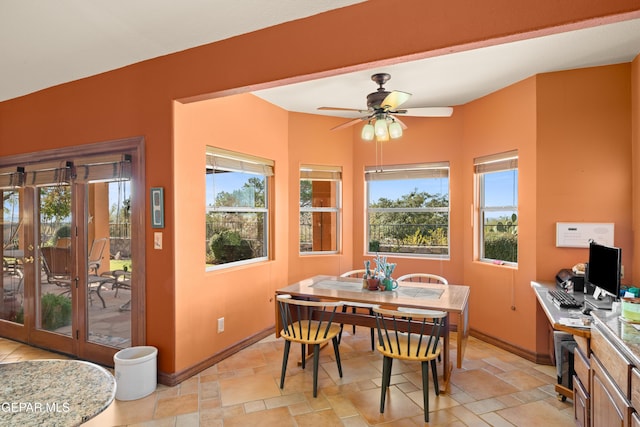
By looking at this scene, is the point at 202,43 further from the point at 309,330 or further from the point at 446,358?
the point at 446,358

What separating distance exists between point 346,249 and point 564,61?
123 inches

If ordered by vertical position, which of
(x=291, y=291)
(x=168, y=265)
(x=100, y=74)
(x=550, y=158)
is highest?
(x=100, y=74)

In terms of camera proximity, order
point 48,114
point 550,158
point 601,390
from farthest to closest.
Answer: point 48,114 → point 550,158 → point 601,390

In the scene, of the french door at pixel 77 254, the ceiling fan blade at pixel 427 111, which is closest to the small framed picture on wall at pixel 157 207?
the french door at pixel 77 254

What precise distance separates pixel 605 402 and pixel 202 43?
11.2ft

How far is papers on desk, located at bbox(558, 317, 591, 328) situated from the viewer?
2141 mm

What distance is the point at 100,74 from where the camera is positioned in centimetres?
334

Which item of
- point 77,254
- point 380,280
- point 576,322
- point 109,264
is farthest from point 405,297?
point 77,254

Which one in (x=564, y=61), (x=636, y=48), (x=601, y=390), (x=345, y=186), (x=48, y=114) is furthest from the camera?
(x=345, y=186)

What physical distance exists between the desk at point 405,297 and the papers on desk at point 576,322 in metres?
0.63

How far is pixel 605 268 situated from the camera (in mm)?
2492

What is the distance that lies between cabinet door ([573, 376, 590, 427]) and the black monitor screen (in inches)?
25.3

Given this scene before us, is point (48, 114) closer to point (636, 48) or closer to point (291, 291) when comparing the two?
point (291, 291)

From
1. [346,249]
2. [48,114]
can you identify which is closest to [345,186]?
[346,249]
